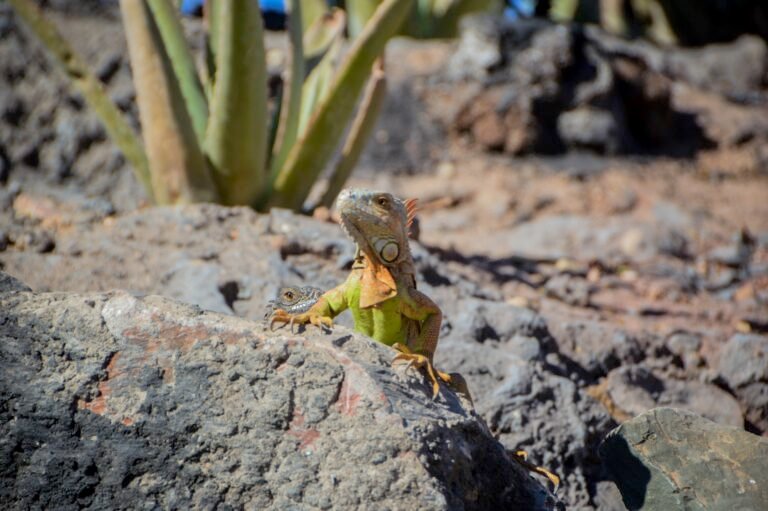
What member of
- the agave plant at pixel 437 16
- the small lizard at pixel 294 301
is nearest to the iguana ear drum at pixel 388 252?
the small lizard at pixel 294 301

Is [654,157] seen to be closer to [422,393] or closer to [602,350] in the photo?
[602,350]

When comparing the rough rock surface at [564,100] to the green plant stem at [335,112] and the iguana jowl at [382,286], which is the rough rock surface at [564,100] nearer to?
the green plant stem at [335,112]

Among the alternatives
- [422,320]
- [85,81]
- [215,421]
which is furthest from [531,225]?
[215,421]

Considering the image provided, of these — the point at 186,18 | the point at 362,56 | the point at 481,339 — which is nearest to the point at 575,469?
the point at 481,339

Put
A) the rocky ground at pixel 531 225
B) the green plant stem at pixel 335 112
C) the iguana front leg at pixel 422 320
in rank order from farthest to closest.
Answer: the green plant stem at pixel 335 112, the rocky ground at pixel 531 225, the iguana front leg at pixel 422 320

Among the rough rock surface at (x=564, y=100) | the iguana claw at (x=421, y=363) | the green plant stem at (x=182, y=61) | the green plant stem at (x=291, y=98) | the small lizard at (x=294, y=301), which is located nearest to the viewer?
the iguana claw at (x=421, y=363)

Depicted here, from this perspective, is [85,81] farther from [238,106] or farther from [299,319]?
[299,319]

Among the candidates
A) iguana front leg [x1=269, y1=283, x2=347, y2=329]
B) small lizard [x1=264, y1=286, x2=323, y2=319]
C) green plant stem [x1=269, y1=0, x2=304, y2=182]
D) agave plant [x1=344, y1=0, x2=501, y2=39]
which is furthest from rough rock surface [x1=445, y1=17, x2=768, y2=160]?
iguana front leg [x1=269, y1=283, x2=347, y2=329]
